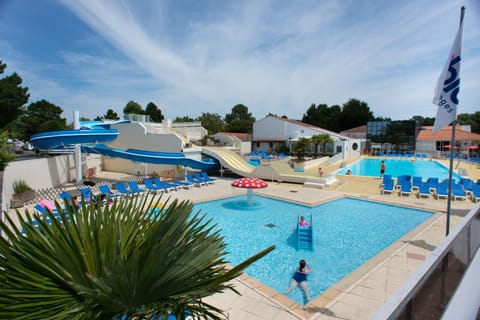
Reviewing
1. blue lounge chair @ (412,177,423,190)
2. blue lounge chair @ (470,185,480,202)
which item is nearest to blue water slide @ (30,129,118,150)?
blue lounge chair @ (412,177,423,190)

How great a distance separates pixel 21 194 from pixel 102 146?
833 cm

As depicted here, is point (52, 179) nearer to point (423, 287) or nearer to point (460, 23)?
point (423, 287)

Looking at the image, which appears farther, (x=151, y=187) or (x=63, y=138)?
(x=151, y=187)

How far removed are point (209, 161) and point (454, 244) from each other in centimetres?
2020

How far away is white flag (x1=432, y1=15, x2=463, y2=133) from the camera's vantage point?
6.18m

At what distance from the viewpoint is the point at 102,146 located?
20.1 metres

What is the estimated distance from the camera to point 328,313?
15.5 feet

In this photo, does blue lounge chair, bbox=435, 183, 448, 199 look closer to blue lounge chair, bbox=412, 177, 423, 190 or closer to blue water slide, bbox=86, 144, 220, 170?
blue lounge chair, bbox=412, 177, 423, 190

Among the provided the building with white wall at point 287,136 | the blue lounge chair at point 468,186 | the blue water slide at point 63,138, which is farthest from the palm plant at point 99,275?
the building with white wall at point 287,136

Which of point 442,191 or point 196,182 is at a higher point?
point 442,191

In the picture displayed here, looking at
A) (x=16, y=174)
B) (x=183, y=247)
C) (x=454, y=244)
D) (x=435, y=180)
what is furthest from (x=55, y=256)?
(x=435, y=180)

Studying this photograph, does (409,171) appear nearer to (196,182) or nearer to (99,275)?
(196,182)

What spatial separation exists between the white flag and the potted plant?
17373mm

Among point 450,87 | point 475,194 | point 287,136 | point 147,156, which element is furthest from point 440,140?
point 147,156
